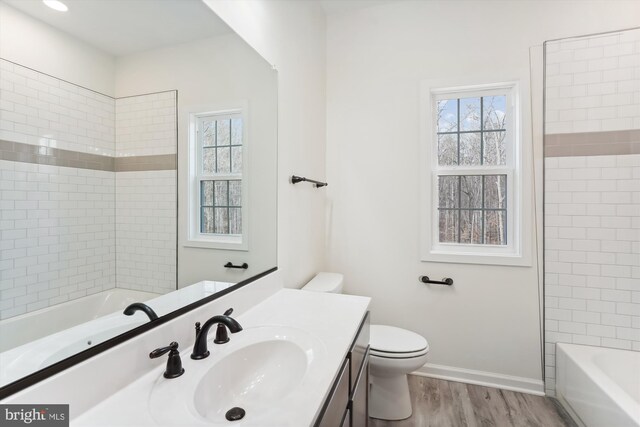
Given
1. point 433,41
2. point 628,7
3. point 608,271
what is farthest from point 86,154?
point 628,7

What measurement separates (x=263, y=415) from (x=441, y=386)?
192 cm

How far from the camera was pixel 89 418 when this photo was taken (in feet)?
2.21

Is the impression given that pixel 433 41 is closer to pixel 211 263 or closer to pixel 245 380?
pixel 211 263

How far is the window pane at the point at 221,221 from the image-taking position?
4.06 ft

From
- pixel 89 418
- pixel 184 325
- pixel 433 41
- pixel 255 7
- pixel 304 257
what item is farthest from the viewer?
pixel 433 41

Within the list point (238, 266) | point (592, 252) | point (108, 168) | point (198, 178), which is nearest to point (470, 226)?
point (592, 252)

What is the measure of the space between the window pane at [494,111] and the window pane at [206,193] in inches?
80.8

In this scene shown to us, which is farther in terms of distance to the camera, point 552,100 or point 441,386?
point 441,386

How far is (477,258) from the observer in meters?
2.17

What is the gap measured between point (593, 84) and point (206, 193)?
2.43m

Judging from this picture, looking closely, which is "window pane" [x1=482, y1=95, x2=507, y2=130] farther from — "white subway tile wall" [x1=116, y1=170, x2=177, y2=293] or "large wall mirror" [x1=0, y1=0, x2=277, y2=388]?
"white subway tile wall" [x1=116, y1=170, x2=177, y2=293]

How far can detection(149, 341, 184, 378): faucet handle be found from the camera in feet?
2.70

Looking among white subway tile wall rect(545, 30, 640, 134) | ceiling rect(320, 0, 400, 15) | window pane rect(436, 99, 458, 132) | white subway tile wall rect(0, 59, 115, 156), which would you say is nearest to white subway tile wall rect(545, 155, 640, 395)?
white subway tile wall rect(545, 30, 640, 134)

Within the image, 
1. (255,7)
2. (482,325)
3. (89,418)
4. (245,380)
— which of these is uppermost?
(255,7)
